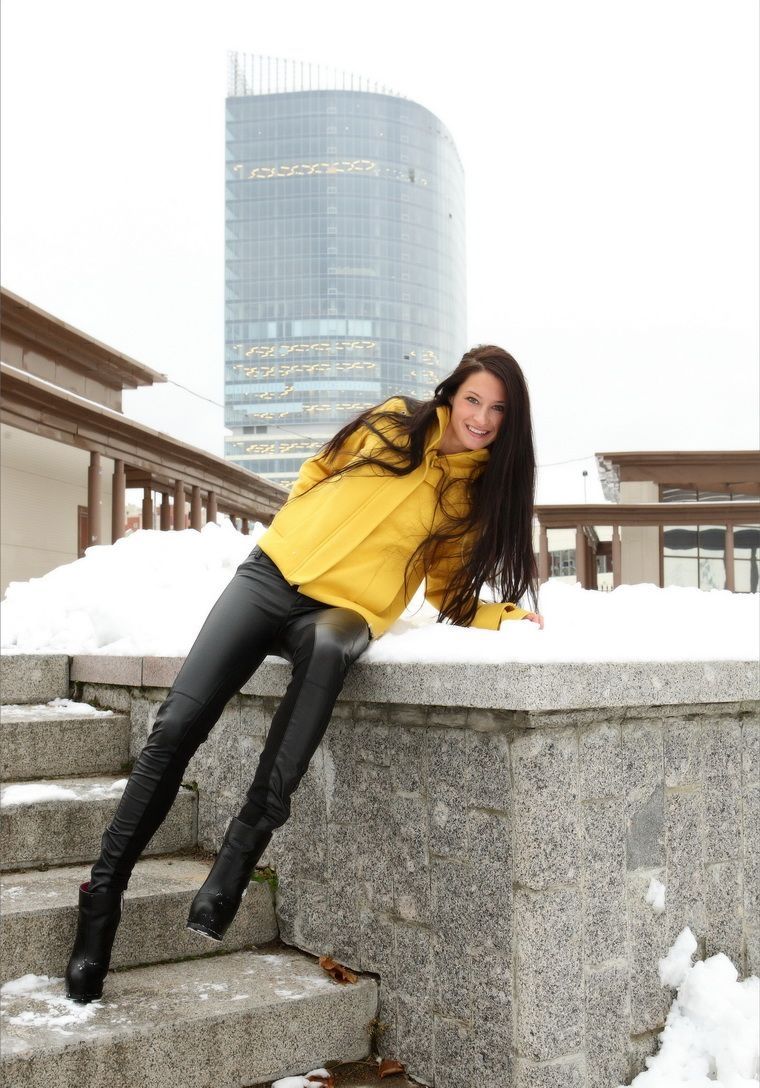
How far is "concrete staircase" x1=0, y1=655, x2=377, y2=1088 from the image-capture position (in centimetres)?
243

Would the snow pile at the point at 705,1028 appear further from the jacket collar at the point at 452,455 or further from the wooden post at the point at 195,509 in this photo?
the wooden post at the point at 195,509

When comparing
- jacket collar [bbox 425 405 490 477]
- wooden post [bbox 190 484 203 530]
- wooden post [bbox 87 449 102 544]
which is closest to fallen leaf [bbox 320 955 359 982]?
jacket collar [bbox 425 405 490 477]

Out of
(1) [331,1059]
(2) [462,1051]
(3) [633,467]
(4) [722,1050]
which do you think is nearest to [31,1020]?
(1) [331,1059]

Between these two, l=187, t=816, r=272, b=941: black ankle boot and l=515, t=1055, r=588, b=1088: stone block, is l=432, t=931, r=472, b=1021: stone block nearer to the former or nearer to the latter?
l=515, t=1055, r=588, b=1088: stone block

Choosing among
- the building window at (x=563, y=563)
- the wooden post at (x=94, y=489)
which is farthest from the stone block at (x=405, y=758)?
the building window at (x=563, y=563)

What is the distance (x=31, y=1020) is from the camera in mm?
2490

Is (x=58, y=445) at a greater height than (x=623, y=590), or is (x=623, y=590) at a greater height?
(x=58, y=445)

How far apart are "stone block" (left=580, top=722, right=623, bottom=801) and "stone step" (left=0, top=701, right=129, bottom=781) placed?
2.26m

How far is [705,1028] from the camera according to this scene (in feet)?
8.75

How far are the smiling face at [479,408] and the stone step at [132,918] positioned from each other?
5.51 feet

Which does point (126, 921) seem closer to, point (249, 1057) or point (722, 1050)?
point (249, 1057)

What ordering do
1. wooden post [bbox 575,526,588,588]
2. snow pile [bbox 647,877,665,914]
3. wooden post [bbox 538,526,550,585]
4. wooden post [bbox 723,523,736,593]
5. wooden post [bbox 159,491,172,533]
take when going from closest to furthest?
snow pile [bbox 647,877,665,914] < wooden post [bbox 159,491,172,533] < wooden post [bbox 538,526,550,585] < wooden post [bbox 723,523,736,593] < wooden post [bbox 575,526,588,588]

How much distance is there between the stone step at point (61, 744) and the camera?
3818mm

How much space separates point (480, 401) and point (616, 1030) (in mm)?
1812
